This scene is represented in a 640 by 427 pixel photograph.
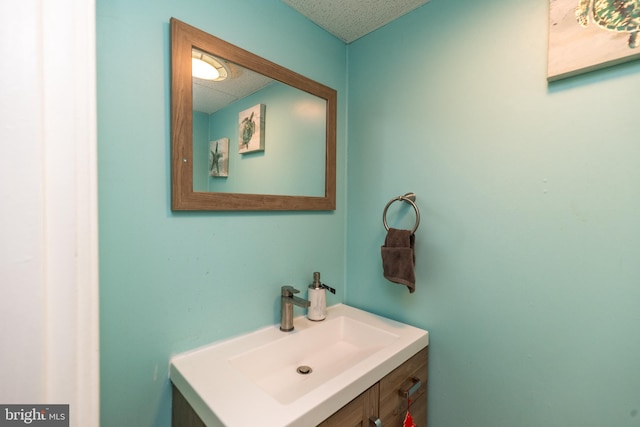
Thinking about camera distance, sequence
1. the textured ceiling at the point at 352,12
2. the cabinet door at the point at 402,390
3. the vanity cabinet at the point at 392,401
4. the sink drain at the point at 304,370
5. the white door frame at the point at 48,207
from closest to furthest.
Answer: the white door frame at the point at 48,207, the vanity cabinet at the point at 392,401, the cabinet door at the point at 402,390, the sink drain at the point at 304,370, the textured ceiling at the point at 352,12

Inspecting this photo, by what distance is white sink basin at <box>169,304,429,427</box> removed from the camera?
2.08 feet

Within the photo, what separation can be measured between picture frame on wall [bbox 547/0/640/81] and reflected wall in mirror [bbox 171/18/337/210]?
0.79 metres

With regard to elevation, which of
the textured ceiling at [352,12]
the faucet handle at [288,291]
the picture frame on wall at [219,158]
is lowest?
the faucet handle at [288,291]

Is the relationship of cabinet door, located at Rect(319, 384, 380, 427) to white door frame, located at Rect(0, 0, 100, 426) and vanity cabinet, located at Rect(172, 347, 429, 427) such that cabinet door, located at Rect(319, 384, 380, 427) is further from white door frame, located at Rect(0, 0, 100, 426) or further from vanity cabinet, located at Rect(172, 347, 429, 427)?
white door frame, located at Rect(0, 0, 100, 426)

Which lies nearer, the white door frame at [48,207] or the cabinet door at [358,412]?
the white door frame at [48,207]

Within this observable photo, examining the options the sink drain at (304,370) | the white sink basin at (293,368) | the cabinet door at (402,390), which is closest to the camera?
the white sink basin at (293,368)

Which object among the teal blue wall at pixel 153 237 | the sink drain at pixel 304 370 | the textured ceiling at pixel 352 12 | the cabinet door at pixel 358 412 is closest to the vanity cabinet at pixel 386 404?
the cabinet door at pixel 358 412

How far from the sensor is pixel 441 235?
1.04m

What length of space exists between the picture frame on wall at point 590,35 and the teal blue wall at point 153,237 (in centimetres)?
91

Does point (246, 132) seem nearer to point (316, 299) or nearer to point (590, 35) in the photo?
point (316, 299)

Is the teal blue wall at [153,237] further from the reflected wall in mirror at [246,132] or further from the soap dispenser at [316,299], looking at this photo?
the soap dispenser at [316,299]

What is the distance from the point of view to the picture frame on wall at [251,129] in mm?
968

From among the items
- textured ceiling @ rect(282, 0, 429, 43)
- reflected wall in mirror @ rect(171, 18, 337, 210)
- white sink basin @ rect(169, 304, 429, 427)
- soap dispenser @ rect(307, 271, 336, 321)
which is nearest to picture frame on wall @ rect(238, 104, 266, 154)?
reflected wall in mirror @ rect(171, 18, 337, 210)
